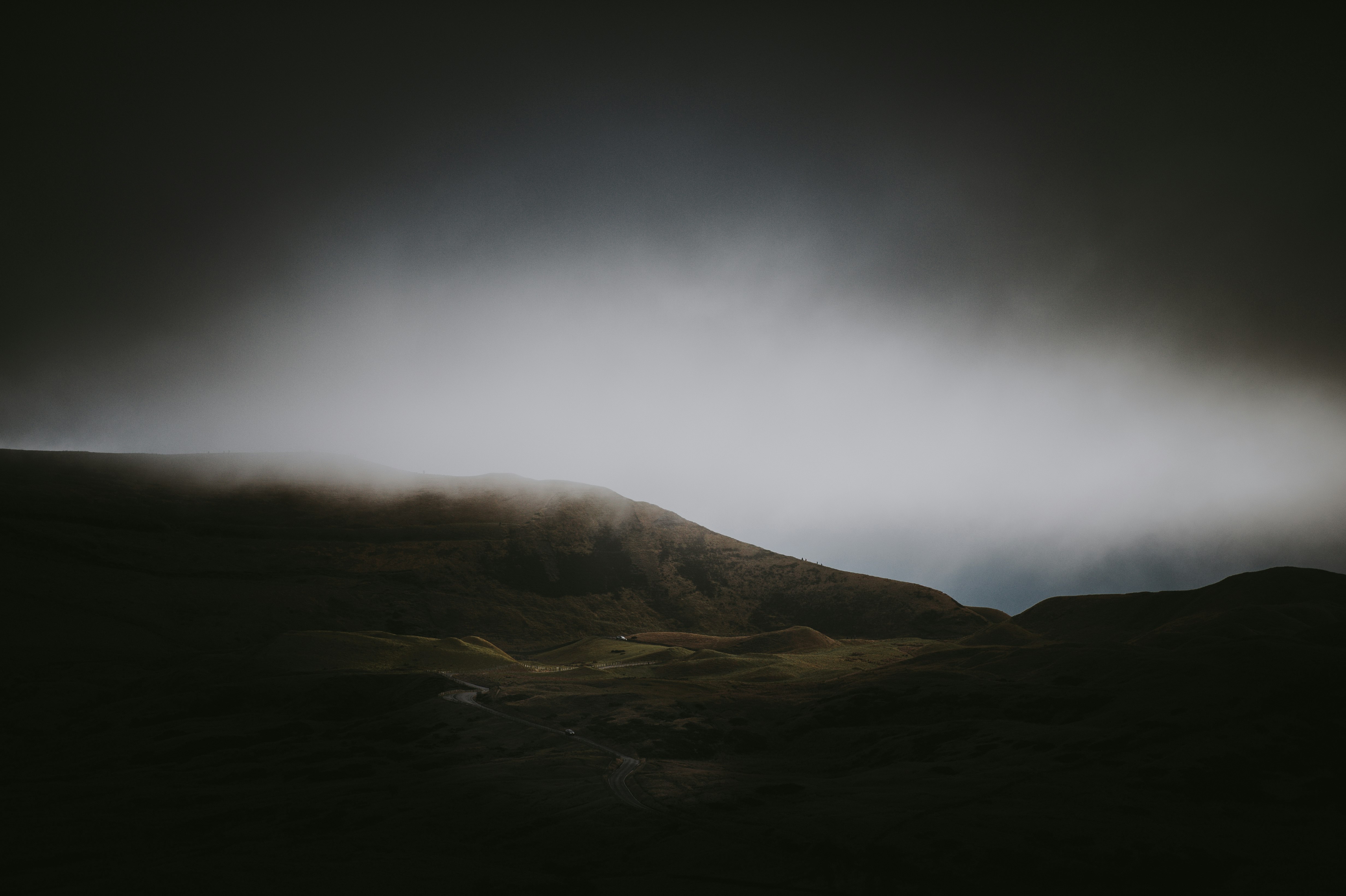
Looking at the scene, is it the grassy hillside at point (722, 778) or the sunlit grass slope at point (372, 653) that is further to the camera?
the sunlit grass slope at point (372, 653)

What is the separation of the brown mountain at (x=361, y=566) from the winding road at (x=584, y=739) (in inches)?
2377

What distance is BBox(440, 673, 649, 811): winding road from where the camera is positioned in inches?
1576

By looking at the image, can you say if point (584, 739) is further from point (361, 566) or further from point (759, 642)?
point (361, 566)

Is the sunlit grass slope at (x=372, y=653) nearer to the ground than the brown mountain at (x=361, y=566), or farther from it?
nearer to the ground

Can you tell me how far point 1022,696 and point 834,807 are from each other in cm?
2574

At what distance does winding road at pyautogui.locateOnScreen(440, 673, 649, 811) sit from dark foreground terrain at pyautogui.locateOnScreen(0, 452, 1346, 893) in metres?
0.59

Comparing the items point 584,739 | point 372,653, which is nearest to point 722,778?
point 584,739

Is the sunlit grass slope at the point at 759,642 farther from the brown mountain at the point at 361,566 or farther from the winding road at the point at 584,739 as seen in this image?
the winding road at the point at 584,739

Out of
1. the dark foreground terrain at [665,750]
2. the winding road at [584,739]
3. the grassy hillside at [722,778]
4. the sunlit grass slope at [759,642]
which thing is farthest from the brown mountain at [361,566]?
the winding road at [584,739]

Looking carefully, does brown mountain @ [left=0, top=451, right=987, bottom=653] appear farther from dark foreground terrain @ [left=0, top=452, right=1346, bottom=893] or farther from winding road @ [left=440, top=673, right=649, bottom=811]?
winding road @ [left=440, top=673, right=649, bottom=811]

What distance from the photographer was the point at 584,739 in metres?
53.5

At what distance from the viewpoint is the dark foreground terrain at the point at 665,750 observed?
29984mm

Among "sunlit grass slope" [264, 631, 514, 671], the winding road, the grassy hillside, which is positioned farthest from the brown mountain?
the winding road

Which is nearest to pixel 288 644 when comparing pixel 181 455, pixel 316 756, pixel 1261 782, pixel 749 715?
pixel 316 756
